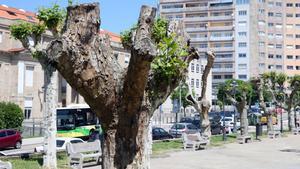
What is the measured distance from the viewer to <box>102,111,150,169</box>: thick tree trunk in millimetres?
6383

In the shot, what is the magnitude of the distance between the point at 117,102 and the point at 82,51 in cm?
103

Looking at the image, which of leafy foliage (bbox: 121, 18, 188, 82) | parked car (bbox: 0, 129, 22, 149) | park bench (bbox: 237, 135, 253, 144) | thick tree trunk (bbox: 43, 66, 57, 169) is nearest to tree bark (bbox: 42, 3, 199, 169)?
leafy foliage (bbox: 121, 18, 188, 82)

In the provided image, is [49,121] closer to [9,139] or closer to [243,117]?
[9,139]

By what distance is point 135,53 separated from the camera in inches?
214

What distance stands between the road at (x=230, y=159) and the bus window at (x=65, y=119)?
11.6 metres

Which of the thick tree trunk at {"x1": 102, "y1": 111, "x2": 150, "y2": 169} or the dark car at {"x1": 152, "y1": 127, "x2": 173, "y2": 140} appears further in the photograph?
the dark car at {"x1": 152, "y1": 127, "x2": 173, "y2": 140}

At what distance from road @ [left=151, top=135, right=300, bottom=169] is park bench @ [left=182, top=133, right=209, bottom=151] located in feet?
1.92

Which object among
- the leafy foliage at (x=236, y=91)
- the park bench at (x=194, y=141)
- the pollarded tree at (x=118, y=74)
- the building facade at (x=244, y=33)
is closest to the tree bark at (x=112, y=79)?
the pollarded tree at (x=118, y=74)

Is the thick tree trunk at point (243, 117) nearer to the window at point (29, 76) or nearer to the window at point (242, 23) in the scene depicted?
the window at point (29, 76)

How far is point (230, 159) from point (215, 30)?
3379 inches

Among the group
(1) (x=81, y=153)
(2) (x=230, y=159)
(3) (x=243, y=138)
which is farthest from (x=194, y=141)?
(1) (x=81, y=153)

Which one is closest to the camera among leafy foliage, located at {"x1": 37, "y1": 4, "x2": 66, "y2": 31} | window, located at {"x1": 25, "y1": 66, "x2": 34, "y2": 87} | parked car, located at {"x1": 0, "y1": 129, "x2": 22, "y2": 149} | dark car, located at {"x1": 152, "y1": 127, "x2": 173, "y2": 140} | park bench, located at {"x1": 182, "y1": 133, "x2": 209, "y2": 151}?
leafy foliage, located at {"x1": 37, "y1": 4, "x2": 66, "y2": 31}

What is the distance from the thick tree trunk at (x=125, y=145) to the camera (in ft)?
20.9

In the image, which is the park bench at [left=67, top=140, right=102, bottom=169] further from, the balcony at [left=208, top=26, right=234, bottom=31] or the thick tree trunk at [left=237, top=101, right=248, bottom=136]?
the balcony at [left=208, top=26, right=234, bottom=31]
